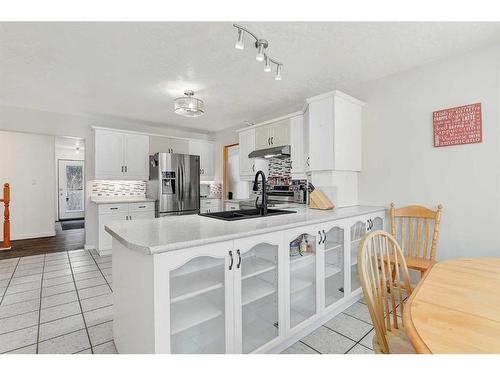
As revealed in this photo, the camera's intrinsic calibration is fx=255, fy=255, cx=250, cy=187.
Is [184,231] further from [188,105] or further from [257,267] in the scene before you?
[188,105]

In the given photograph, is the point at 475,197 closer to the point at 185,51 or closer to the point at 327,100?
the point at 327,100

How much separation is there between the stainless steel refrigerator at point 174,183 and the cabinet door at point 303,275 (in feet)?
10.3

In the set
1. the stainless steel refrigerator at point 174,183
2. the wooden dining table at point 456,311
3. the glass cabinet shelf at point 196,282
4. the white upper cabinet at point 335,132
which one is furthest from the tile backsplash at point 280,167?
the wooden dining table at point 456,311

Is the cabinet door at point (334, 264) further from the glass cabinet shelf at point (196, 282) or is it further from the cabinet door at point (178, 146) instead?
the cabinet door at point (178, 146)

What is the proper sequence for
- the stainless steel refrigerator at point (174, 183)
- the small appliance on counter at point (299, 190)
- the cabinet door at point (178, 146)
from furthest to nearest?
the cabinet door at point (178, 146) → the stainless steel refrigerator at point (174, 183) → the small appliance on counter at point (299, 190)

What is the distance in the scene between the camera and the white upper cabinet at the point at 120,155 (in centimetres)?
432

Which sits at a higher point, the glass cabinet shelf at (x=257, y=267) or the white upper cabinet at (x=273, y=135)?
the white upper cabinet at (x=273, y=135)

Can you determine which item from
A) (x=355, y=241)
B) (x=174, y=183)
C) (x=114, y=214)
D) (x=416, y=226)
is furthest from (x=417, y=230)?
(x=114, y=214)

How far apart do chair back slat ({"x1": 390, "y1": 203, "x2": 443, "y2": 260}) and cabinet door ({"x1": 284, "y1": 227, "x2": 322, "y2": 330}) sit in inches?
39.6

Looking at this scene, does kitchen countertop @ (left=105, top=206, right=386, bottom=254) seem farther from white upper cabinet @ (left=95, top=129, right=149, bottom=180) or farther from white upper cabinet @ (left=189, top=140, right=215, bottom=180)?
white upper cabinet @ (left=189, top=140, right=215, bottom=180)

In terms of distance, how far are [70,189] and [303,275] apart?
8426mm

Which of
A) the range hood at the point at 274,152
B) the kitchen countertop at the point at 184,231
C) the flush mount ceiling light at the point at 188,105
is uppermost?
the flush mount ceiling light at the point at 188,105

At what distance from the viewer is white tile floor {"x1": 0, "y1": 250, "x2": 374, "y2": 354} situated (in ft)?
5.98

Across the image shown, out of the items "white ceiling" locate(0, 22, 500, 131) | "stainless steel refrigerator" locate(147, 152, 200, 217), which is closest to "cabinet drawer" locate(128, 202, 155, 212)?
"stainless steel refrigerator" locate(147, 152, 200, 217)
